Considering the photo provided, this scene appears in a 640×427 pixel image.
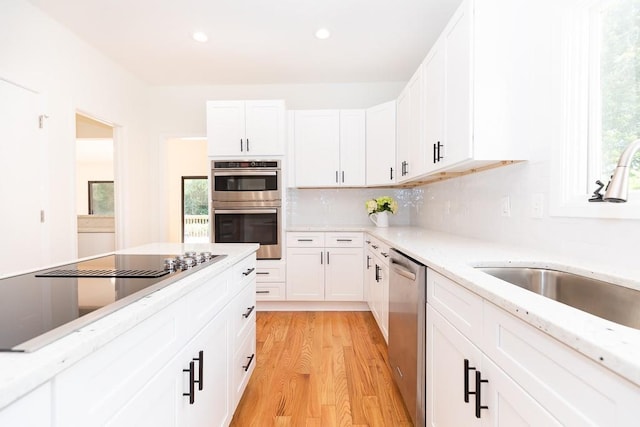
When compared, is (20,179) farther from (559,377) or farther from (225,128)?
(559,377)

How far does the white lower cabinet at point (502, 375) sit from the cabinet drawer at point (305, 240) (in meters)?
2.06

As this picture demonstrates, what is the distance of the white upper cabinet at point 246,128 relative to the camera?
137 inches

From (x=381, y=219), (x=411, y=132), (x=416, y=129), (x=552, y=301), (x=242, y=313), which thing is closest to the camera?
(x=552, y=301)

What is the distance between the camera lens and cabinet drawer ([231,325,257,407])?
1571 mm

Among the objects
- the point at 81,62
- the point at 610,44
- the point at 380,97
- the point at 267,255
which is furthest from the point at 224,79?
the point at 610,44

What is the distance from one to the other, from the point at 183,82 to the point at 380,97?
Answer: 249 centimetres

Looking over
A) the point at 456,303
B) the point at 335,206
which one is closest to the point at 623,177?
the point at 456,303

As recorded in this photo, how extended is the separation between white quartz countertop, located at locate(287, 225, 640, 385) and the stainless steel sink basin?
26mm

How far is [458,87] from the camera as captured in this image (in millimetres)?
1750

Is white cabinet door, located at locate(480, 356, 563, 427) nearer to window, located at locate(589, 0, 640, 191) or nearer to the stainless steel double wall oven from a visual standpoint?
window, located at locate(589, 0, 640, 191)

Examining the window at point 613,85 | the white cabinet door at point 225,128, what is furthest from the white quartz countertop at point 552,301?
the white cabinet door at point 225,128

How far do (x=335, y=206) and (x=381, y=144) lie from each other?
3.25ft

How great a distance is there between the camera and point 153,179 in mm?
4191

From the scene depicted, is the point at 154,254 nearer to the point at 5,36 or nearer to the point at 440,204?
the point at 5,36
